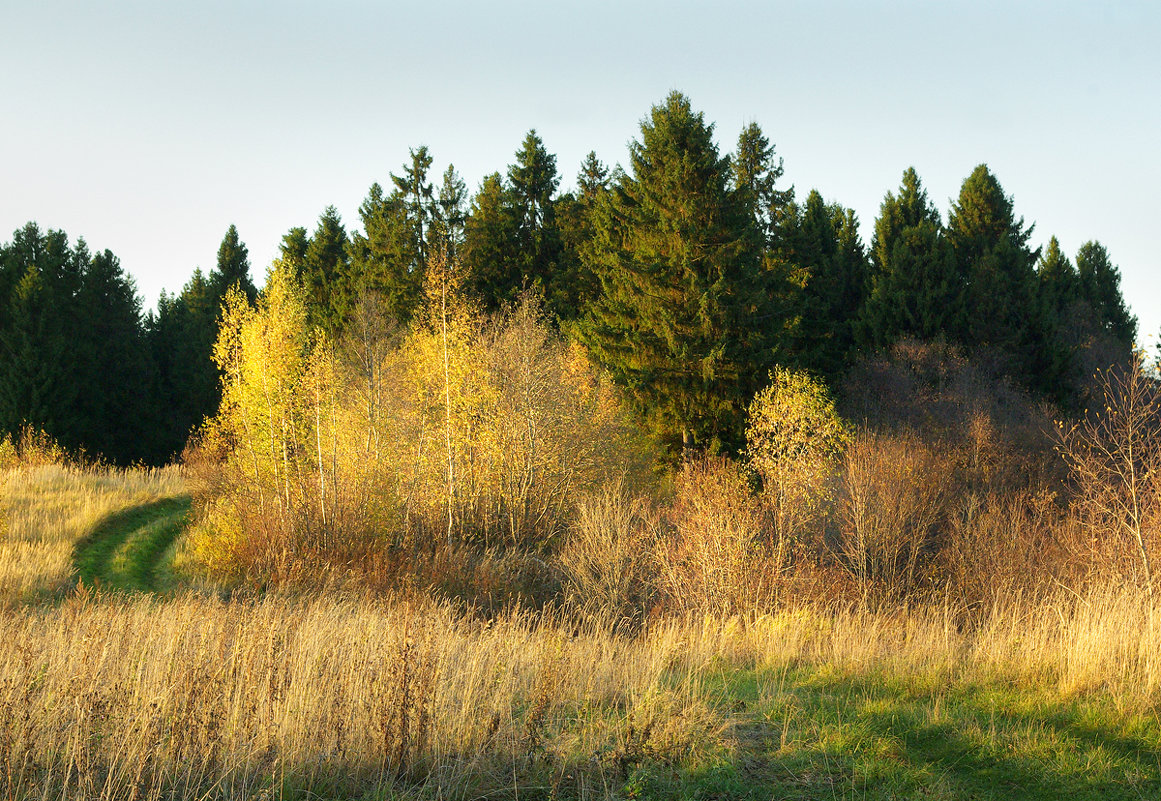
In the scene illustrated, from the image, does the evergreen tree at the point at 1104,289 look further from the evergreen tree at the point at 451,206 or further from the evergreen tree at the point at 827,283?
the evergreen tree at the point at 451,206

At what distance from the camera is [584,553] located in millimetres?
18250

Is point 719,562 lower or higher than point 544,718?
lower

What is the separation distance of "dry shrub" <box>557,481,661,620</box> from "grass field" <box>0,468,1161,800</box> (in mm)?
8926

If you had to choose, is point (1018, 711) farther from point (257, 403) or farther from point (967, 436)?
point (967, 436)

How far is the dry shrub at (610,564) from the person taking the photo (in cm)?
1719

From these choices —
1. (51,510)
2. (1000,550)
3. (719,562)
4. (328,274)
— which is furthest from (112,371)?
(1000,550)

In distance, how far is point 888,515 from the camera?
2047 cm

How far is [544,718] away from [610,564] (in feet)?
39.0

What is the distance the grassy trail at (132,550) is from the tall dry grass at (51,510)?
33 cm

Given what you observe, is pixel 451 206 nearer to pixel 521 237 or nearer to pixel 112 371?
pixel 521 237

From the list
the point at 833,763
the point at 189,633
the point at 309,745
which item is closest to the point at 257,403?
the point at 189,633

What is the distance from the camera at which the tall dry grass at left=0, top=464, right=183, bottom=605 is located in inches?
569

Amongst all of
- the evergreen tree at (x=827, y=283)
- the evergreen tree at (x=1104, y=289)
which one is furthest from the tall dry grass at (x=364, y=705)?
the evergreen tree at (x=1104, y=289)

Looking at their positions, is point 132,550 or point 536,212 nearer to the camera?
point 132,550
